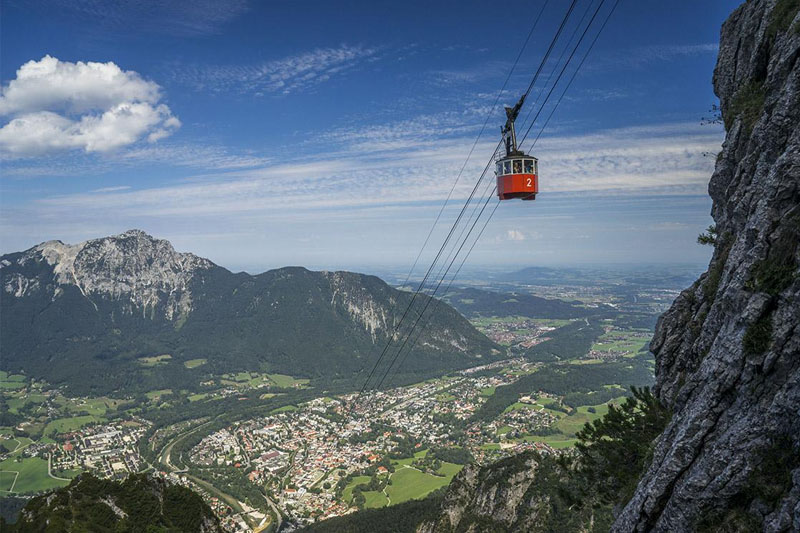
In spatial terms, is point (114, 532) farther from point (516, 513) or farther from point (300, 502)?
point (300, 502)

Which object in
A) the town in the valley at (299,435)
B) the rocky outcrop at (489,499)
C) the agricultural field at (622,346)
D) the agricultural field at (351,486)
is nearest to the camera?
the rocky outcrop at (489,499)

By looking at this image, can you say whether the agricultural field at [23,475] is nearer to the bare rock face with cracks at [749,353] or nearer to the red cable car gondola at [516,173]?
the red cable car gondola at [516,173]

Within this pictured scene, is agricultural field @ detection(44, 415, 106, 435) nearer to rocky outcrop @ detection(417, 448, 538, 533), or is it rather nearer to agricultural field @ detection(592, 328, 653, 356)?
rocky outcrop @ detection(417, 448, 538, 533)

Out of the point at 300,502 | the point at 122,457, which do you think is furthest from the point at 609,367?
the point at 122,457

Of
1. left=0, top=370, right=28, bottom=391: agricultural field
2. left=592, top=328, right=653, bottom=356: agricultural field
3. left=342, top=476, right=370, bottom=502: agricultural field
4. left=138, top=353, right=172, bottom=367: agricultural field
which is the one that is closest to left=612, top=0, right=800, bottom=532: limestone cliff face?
left=342, top=476, right=370, bottom=502: agricultural field

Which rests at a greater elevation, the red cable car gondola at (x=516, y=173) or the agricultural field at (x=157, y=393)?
the red cable car gondola at (x=516, y=173)

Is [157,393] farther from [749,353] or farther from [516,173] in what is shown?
[749,353]

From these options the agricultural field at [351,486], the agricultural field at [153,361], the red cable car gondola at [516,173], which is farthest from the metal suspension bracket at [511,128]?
the agricultural field at [153,361]

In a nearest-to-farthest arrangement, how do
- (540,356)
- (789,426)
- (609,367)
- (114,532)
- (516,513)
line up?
(789,426) < (114,532) < (516,513) < (609,367) < (540,356)
